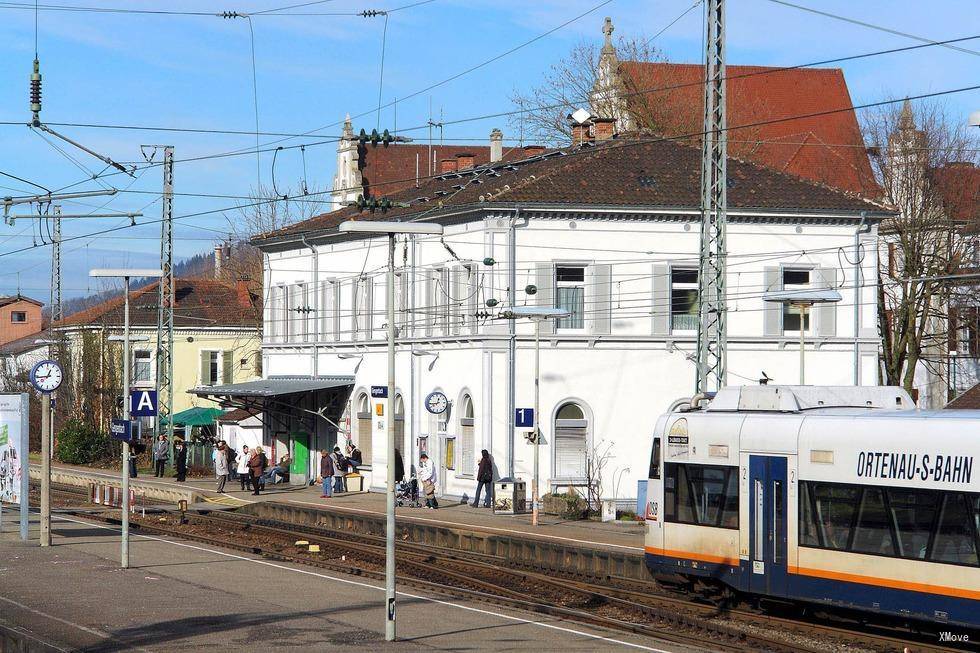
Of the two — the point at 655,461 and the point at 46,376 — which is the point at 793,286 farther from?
the point at 46,376

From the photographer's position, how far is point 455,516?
117 ft

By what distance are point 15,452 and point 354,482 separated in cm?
1880

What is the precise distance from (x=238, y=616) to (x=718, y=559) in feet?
22.5

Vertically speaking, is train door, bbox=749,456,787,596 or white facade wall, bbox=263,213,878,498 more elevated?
white facade wall, bbox=263,213,878,498

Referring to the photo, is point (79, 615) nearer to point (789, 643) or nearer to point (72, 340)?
point (789, 643)

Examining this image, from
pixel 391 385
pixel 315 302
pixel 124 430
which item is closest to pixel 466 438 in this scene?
pixel 315 302

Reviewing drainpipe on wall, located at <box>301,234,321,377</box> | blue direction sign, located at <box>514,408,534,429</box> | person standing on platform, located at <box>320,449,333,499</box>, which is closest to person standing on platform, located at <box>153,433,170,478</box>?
drainpipe on wall, located at <box>301,234,321,377</box>

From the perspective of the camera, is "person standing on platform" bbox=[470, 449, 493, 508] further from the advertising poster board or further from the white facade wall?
the advertising poster board

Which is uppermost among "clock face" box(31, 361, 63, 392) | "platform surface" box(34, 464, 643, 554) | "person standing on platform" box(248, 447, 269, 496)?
"clock face" box(31, 361, 63, 392)

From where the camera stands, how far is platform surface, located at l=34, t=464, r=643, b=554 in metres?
29.0

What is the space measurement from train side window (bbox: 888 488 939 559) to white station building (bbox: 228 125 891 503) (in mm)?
22119

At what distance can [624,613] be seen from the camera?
66.3 feet

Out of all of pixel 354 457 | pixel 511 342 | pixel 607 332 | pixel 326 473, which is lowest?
pixel 326 473

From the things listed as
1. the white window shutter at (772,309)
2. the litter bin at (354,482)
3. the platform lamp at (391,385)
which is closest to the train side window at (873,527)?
the platform lamp at (391,385)
